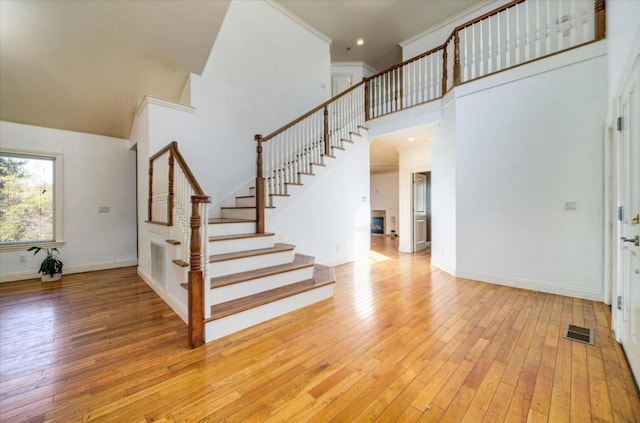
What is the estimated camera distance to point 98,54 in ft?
12.0

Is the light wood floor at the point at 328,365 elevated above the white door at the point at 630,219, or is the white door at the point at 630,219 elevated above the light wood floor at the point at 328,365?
the white door at the point at 630,219

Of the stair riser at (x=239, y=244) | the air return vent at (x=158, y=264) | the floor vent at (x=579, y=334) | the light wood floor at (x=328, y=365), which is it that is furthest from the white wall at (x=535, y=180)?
the air return vent at (x=158, y=264)

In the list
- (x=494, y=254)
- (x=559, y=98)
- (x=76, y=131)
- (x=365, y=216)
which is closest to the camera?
(x=559, y=98)

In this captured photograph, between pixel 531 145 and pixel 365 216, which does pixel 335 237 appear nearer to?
pixel 365 216

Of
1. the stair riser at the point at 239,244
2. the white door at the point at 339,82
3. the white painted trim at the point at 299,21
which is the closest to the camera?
the stair riser at the point at 239,244

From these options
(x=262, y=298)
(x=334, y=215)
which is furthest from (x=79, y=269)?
(x=334, y=215)

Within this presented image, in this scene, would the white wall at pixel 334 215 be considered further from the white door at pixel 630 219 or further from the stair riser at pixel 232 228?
the white door at pixel 630 219

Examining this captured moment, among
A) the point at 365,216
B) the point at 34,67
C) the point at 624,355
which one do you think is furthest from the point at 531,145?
the point at 34,67

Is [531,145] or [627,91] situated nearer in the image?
[627,91]

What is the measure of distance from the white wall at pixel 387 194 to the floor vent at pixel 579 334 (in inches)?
305

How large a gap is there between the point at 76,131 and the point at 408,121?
6367mm

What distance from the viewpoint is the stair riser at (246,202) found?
4090 mm

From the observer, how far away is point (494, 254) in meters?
3.85

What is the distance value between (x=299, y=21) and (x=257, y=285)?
226 inches
